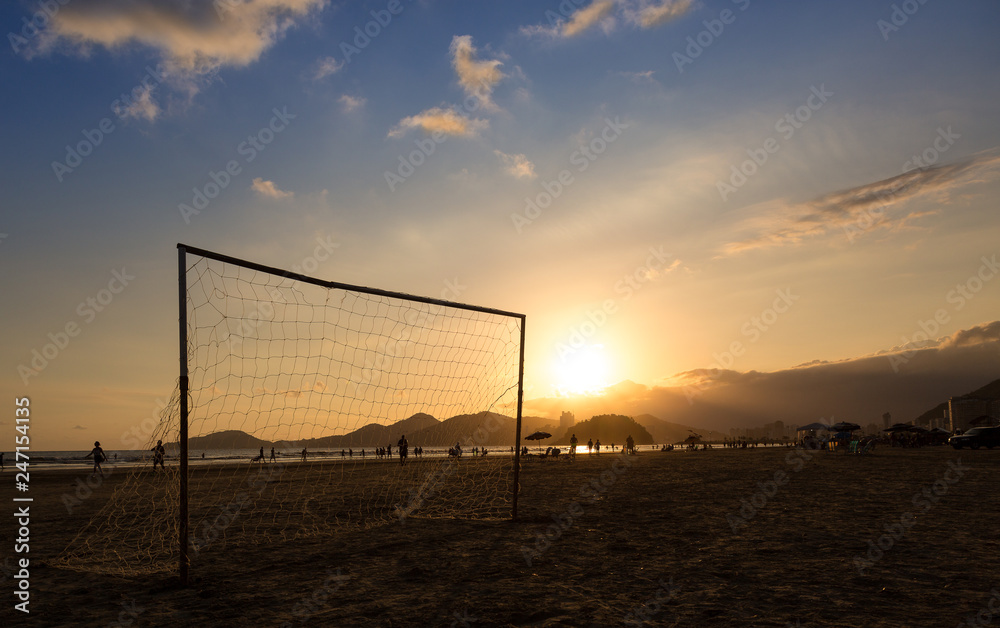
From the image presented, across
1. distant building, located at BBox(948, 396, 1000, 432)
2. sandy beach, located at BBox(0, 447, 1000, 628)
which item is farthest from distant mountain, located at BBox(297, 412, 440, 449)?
distant building, located at BBox(948, 396, 1000, 432)

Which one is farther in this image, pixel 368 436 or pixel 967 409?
pixel 967 409

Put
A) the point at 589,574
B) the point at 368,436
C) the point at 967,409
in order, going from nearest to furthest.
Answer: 1. the point at 589,574
2. the point at 368,436
3. the point at 967,409

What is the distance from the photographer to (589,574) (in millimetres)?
5883

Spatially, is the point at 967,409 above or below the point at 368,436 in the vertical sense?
below

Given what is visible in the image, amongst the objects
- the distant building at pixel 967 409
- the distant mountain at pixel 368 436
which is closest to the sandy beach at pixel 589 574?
the distant mountain at pixel 368 436

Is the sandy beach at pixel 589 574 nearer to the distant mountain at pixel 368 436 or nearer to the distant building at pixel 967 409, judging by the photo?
the distant mountain at pixel 368 436

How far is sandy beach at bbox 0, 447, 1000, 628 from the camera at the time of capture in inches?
181

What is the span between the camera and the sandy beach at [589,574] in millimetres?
4609

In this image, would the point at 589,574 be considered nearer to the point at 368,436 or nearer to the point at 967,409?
the point at 368,436

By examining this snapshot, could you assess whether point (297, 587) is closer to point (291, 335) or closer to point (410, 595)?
point (410, 595)

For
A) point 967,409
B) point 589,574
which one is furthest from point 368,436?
point 967,409

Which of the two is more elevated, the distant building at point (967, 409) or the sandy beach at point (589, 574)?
the sandy beach at point (589, 574)

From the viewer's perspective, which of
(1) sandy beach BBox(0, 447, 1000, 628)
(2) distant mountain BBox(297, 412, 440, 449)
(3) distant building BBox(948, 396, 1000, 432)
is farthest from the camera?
(3) distant building BBox(948, 396, 1000, 432)

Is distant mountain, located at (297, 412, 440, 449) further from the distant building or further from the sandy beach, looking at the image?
the distant building
